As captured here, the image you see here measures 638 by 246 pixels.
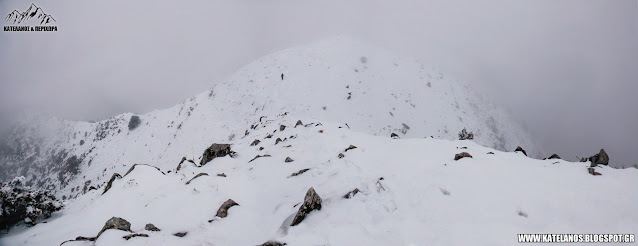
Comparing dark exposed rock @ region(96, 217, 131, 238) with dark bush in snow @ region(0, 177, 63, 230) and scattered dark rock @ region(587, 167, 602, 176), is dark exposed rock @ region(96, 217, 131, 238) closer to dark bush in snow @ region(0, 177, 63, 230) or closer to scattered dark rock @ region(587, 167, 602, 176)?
dark bush in snow @ region(0, 177, 63, 230)

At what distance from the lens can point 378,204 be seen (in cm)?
762

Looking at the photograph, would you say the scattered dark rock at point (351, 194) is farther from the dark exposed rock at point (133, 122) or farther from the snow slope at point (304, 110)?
the dark exposed rock at point (133, 122)

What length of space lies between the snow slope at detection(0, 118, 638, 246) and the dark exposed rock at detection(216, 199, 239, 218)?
0.21 metres

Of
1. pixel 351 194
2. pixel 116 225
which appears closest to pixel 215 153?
pixel 116 225

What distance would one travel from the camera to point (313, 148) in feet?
51.0

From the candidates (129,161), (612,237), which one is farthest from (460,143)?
(129,161)

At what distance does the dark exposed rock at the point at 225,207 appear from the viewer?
27.6 ft

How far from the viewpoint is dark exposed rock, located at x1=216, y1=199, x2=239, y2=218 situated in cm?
842

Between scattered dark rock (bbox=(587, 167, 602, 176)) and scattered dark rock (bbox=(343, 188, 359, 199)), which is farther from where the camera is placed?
scattered dark rock (bbox=(343, 188, 359, 199))

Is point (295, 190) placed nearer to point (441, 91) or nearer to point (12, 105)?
point (441, 91)

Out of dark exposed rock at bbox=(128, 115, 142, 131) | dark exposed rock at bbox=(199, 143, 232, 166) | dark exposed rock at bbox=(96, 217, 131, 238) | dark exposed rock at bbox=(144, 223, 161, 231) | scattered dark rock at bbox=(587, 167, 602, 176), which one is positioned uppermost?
dark exposed rock at bbox=(96, 217, 131, 238)

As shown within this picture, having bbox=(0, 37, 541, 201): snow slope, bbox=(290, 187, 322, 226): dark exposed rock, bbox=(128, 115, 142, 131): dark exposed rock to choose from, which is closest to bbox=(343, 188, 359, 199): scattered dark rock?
bbox=(290, 187, 322, 226): dark exposed rock

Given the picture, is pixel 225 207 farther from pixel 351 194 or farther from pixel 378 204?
pixel 378 204

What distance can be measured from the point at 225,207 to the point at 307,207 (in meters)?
3.02
